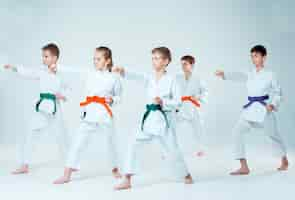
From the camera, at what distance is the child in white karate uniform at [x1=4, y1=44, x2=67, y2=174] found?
4.06m

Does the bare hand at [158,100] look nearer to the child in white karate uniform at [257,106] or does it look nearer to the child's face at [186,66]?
the child in white karate uniform at [257,106]

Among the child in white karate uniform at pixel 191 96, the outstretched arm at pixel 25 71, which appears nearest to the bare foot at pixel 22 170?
the outstretched arm at pixel 25 71

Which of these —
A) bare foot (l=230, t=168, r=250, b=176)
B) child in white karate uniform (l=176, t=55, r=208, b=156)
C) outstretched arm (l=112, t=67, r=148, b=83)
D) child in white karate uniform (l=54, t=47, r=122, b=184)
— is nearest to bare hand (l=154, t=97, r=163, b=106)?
outstretched arm (l=112, t=67, r=148, b=83)

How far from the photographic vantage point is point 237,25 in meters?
6.39

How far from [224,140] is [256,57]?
2.00 m

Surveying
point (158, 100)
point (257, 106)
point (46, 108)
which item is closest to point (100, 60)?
point (158, 100)

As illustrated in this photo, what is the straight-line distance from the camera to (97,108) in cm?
366

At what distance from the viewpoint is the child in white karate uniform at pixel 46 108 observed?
13.3ft

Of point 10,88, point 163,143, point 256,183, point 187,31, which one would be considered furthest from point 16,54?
point 256,183

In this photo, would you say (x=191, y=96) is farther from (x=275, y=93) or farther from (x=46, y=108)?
(x=46, y=108)

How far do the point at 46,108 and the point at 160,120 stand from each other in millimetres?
1126

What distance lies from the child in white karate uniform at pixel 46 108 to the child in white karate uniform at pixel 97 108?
504 mm

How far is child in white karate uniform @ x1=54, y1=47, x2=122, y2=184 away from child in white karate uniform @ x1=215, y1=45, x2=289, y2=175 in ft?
3.64

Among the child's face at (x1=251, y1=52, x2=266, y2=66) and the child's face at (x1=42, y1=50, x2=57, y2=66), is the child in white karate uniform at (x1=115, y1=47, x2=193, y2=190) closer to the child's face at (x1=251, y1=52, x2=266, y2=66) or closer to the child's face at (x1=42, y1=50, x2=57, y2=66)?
the child's face at (x1=42, y1=50, x2=57, y2=66)
